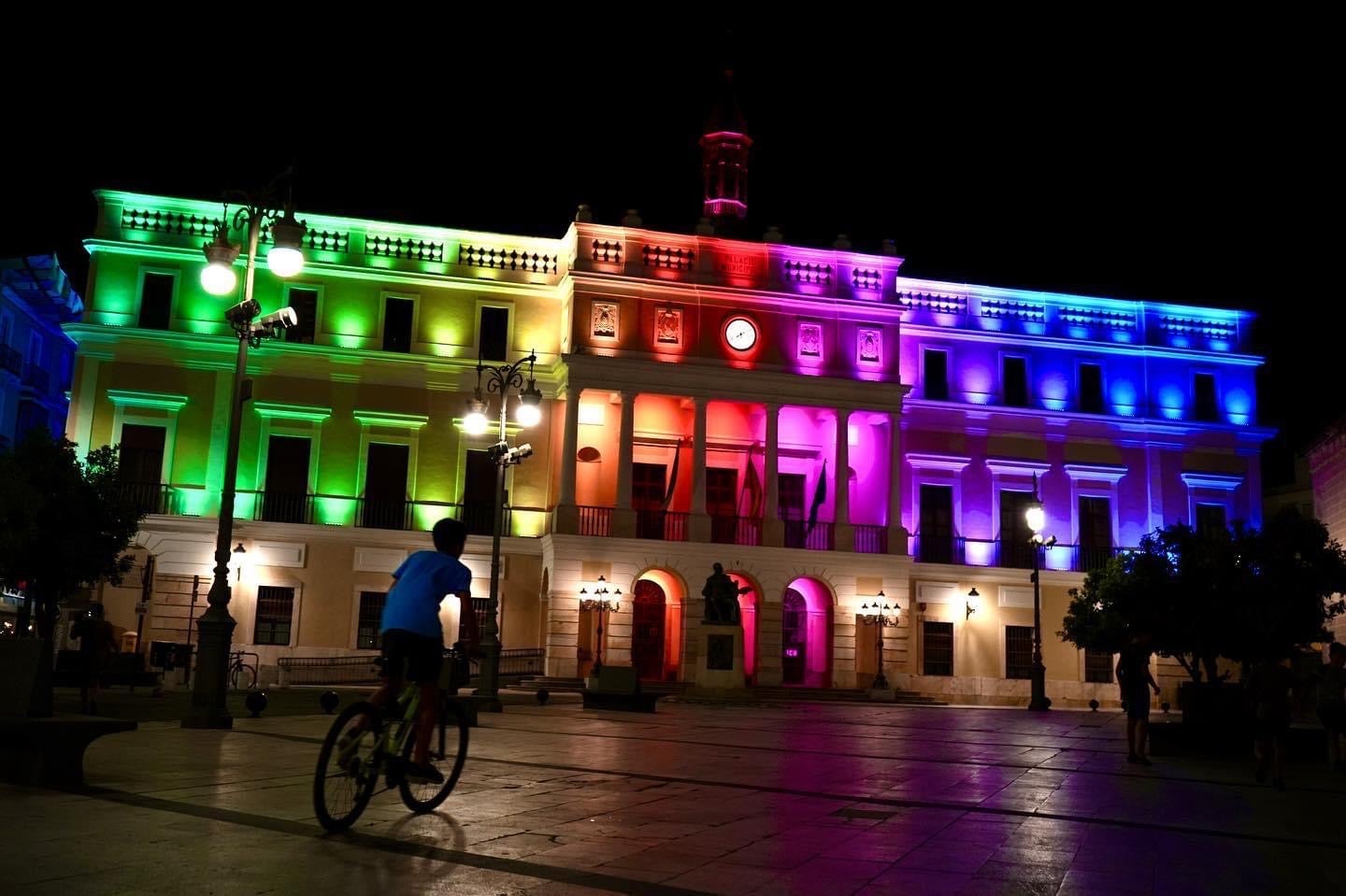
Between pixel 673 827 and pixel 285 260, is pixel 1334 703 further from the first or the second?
pixel 285 260

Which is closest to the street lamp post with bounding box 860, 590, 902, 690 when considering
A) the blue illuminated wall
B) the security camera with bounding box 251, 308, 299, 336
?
the blue illuminated wall

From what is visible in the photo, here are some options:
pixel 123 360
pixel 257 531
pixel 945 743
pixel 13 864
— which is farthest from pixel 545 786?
pixel 123 360

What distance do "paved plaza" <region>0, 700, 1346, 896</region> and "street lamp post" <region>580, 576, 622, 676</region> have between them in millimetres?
18928

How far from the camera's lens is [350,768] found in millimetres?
6555

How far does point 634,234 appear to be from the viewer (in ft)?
114

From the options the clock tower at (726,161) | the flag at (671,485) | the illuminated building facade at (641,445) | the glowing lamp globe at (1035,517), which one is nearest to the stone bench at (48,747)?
the illuminated building facade at (641,445)

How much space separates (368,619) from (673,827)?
88.4 feet

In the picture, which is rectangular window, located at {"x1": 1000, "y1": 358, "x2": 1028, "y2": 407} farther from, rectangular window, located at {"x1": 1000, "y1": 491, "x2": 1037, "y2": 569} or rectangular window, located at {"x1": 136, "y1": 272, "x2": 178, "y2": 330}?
rectangular window, located at {"x1": 136, "y1": 272, "x2": 178, "y2": 330}

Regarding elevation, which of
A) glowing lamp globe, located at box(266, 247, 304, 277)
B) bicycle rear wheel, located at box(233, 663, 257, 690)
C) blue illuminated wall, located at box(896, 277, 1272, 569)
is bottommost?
bicycle rear wheel, located at box(233, 663, 257, 690)

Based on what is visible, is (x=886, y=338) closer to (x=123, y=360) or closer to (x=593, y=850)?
(x=123, y=360)

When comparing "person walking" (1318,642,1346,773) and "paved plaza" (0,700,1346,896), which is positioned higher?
"person walking" (1318,642,1346,773)

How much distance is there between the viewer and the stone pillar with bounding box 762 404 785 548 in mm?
33875

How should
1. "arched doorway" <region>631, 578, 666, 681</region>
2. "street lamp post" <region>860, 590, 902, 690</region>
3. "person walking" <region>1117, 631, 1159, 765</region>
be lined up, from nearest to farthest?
"person walking" <region>1117, 631, 1159, 765</region> < "street lamp post" <region>860, 590, 902, 690</region> < "arched doorway" <region>631, 578, 666, 681</region>

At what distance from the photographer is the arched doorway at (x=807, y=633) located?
113 feet
